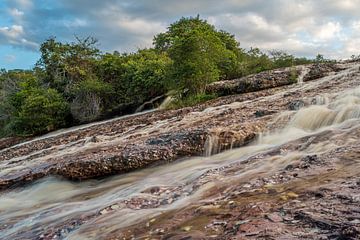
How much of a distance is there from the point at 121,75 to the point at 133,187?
79.3 feet

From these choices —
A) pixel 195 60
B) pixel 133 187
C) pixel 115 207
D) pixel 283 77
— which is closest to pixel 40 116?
pixel 195 60

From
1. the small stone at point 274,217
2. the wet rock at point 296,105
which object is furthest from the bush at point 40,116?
the small stone at point 274,217

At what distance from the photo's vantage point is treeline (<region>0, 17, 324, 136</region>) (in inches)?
925

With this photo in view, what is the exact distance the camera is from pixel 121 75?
106 ft

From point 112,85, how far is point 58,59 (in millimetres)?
7416

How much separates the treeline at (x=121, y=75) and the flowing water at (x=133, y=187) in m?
11.5

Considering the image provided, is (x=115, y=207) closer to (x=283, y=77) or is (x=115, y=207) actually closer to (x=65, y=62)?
(x=283, y=77)

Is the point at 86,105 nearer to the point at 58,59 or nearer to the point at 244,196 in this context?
the point at 58,59

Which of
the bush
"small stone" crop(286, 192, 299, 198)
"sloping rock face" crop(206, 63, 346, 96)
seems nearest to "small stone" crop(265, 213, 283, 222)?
"small stone" crop(286, 192, 299, 198)

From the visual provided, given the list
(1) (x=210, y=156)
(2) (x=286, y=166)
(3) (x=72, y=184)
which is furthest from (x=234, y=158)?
(3) (x=72, y=184)

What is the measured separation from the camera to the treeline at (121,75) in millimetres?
23500

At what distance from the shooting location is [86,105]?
2998 cm

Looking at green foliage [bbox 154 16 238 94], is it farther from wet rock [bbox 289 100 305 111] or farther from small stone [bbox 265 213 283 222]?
small stone [bbox 265 213 283 222]

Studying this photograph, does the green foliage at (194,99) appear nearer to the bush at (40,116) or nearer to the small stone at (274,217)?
the bush at (40,116)
